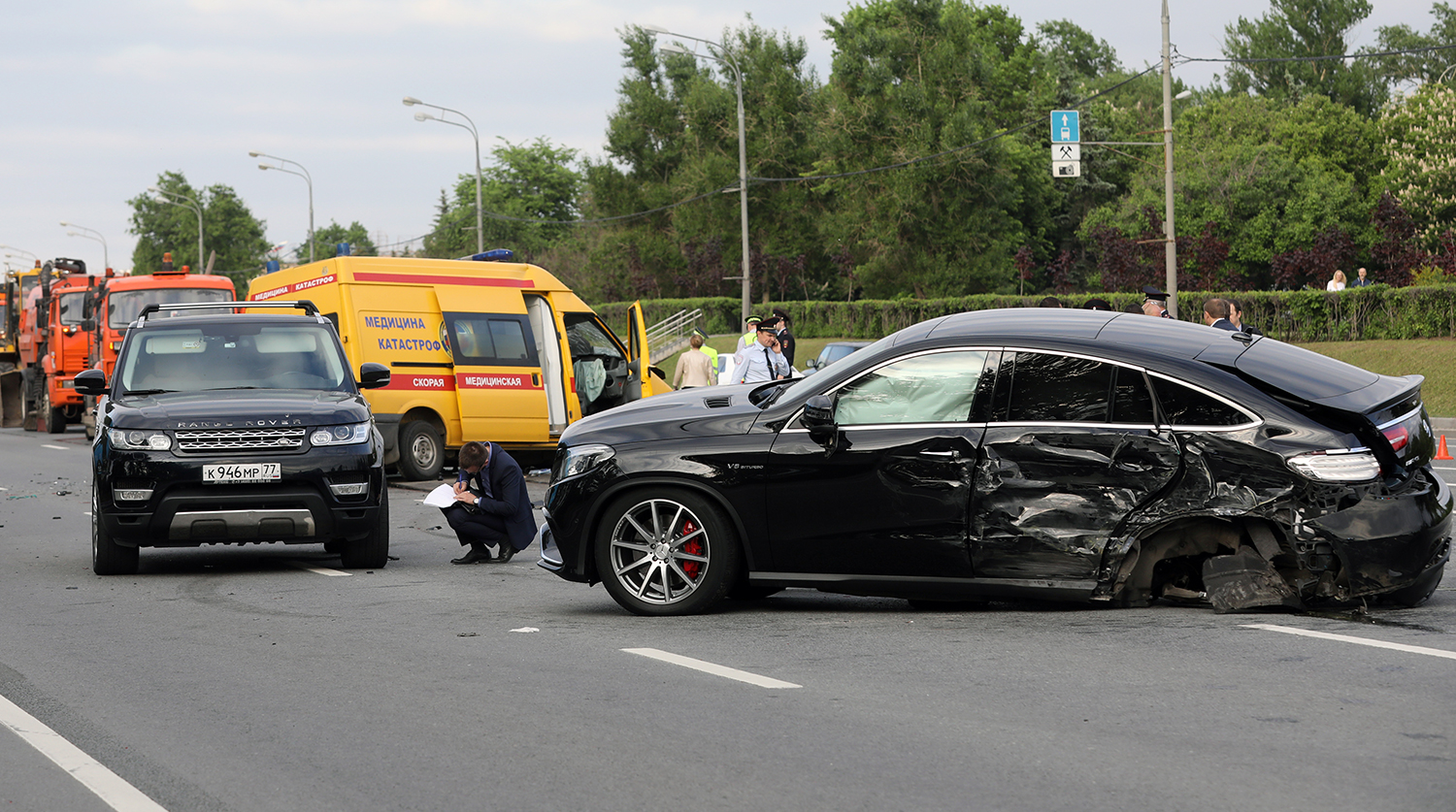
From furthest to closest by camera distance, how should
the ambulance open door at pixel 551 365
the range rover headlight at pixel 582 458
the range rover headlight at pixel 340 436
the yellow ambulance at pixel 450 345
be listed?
the ambulance open door at pixel 551 365 < the yellow ambulance at pixel 450 345 < the range rover headlight at pixel 340 436 < the range rover headlight at pixel 582 458

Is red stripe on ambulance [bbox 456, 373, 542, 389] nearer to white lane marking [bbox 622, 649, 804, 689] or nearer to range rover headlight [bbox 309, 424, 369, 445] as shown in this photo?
range rover headlight [bbox 309, 424, 369, 445]

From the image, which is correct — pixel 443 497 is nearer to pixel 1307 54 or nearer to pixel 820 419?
pixel 820 419

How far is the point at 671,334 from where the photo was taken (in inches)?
2475

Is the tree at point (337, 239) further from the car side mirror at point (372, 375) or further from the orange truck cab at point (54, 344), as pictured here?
the car side mirror at point (372, 375)

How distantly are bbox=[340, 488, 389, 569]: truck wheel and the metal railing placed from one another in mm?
47474

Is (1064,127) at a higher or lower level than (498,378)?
higher

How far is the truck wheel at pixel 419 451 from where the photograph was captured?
17.9 m

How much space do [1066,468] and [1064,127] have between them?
89.1ft

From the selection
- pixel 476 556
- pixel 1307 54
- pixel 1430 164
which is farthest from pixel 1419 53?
pixel 476 556

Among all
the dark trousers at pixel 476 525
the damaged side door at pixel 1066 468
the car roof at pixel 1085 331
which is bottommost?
the dark trousers at pixel 476 525

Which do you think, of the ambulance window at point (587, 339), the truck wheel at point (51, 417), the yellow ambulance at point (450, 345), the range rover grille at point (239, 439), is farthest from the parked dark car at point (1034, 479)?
the truck wheel at point (51, 417)

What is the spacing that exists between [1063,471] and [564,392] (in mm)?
11715

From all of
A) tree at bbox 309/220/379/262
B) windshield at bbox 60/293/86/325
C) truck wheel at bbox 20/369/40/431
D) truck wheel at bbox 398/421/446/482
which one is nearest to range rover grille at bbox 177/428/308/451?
truck wheel at bbox 398/421/446/482

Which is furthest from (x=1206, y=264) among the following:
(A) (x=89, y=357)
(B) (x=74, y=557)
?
(B) (x=74, y=557)
